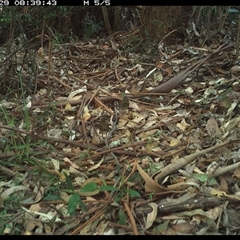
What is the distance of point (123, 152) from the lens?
2.05 m

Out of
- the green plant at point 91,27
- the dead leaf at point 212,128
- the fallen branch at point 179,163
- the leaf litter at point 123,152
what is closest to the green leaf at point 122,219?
the leaf litter at point 123,152

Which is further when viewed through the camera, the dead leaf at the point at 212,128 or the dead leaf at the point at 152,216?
the dead leaf at the point at 212,128

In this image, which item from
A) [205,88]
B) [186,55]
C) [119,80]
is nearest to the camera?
[205,88]

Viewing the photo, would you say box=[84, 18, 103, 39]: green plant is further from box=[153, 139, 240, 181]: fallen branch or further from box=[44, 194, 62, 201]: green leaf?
box=[44, 194, 62, 201]: green leaf

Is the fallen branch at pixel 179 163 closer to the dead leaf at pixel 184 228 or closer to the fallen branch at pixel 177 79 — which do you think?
the dead leaf at pixel 184 228

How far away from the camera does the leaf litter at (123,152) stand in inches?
64.7

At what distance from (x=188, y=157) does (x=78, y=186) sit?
0.51 meters

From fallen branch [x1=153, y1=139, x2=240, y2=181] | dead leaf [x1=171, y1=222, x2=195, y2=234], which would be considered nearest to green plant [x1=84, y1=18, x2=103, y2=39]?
fallen branch [x1=153, y1=139, x2=240, y2=181]

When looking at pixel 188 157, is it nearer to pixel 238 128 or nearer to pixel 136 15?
pixel 238 128

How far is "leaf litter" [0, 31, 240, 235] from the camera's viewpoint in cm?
164

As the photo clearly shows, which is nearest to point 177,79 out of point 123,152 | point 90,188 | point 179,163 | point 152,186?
point 123,152

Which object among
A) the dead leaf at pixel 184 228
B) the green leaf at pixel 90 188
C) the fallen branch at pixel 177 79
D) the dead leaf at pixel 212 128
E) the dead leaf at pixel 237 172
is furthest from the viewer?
the fallen branch at pixel 177 79

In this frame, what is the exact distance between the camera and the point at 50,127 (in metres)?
2.33
